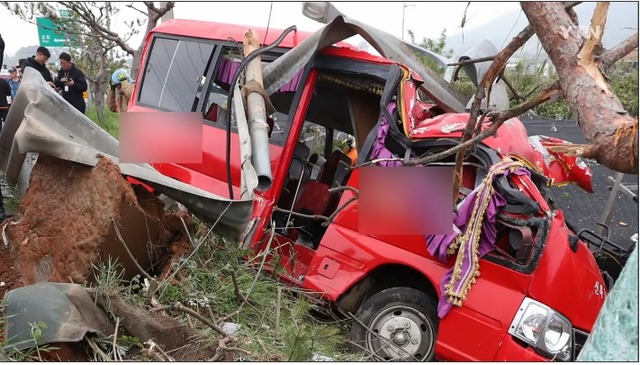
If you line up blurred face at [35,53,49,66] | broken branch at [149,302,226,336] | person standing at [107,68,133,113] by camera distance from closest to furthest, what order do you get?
broken branch at [149,302,226,336] < person standing at [107,68,133,113] < blurred face at [35,53,49,66]

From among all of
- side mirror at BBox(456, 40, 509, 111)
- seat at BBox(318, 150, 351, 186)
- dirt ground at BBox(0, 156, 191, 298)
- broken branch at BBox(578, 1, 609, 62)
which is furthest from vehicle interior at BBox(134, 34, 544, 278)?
broken branch at BBox(578, 1, 609, 62)

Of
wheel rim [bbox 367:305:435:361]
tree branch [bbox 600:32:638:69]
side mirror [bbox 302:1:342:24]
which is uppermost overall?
side mirror [bbox 302:1:342:24]

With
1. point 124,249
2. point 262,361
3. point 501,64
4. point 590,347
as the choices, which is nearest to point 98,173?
point 124,249

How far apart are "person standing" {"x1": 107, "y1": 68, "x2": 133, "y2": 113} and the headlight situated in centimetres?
512

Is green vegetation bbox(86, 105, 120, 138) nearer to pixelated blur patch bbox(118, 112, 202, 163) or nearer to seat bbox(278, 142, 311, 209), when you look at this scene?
pixelated blur patch bbox(118, 112, 202, 163)

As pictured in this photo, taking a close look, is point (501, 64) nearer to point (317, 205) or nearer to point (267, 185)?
point (267, 185)

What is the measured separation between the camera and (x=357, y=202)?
155 inches

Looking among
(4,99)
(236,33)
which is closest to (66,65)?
(4,99)

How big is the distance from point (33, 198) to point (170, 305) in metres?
1.12

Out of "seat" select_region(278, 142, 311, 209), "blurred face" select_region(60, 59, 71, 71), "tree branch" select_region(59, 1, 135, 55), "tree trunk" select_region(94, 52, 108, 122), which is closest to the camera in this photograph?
"seat" select_region(278, 142, 311, 209)

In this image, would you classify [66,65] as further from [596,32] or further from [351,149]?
[596,32]

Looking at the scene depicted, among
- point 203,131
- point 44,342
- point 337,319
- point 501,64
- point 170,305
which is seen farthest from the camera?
point 203,131

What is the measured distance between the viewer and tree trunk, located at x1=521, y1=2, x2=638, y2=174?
5.48ft

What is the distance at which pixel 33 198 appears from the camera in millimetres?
3541
